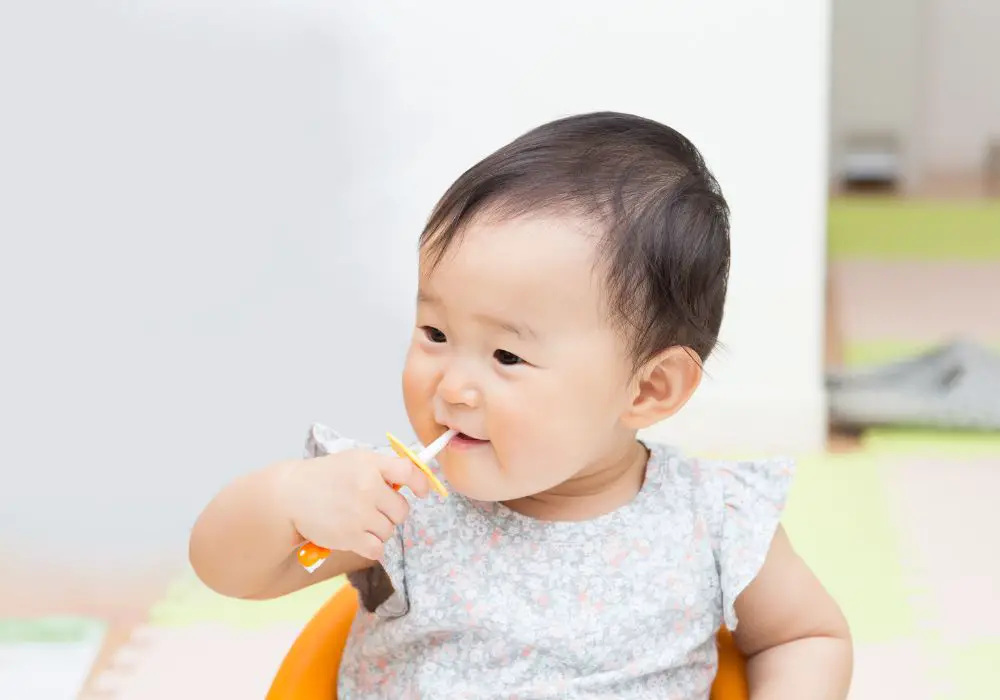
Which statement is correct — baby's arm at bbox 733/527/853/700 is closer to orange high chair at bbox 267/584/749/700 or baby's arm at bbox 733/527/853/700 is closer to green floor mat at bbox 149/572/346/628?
orange high chair at bbox 267/584/749/700

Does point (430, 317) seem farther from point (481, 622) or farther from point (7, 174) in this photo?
point (7, 174)

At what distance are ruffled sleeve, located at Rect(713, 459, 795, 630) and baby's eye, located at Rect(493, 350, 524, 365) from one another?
231 mm

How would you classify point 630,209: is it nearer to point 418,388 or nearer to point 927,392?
point 418,388

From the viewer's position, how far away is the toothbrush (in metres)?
0.87

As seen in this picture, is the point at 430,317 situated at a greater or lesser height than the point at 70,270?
greater

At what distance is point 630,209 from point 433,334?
6.1 inches

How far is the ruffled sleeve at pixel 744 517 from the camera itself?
1.01 metres

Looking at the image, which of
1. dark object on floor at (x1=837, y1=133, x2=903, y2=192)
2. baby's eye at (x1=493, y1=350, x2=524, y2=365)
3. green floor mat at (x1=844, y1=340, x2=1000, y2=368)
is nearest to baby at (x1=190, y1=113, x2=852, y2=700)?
baby's eye at (x1=493, y1=350, x2=524, y2=365)

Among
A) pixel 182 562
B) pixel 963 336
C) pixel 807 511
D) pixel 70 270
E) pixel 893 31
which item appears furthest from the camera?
pixel 893 31

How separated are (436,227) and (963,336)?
1.60 meters

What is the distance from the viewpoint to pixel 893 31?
3232 mm

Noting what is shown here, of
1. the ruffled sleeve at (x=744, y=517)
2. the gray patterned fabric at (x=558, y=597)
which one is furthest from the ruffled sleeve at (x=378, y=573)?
the ruffled sleeve at (x=744, y=517)

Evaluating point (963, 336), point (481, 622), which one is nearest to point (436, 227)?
point (481, 622)

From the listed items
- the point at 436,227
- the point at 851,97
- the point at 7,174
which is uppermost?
the point at 436,227
